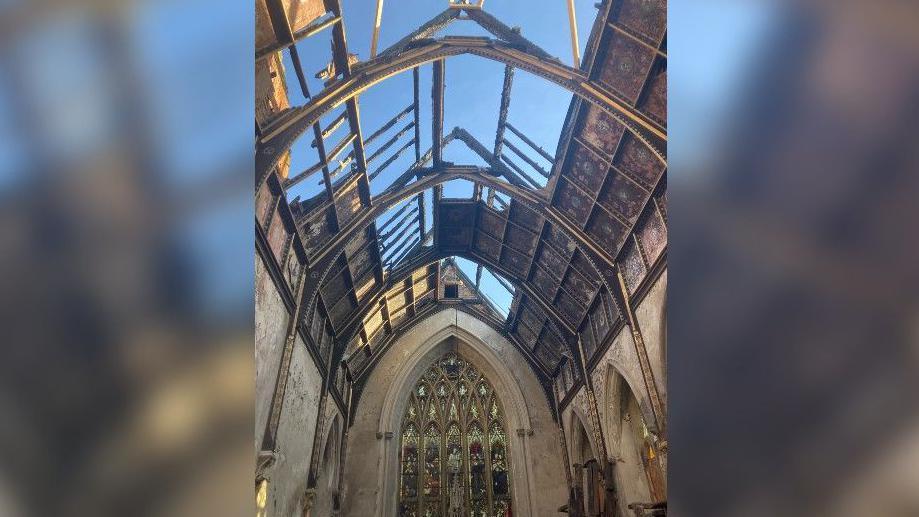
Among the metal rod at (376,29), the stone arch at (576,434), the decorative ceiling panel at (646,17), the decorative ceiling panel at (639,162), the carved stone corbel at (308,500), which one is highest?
the metal rod at (376,29)

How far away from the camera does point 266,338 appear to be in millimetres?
8180

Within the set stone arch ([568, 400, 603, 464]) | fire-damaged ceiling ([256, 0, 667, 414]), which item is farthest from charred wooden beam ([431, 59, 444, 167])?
stone arch ([568, 400, 603, 464])

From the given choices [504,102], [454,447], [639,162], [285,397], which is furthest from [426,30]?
[454,447]

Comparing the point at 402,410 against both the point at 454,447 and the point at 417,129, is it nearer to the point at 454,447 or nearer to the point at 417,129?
the point at 454,447

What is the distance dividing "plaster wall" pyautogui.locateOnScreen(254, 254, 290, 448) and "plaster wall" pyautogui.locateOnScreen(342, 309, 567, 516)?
8754 mm

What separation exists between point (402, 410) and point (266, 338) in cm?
1091

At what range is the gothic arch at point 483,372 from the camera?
16.8m

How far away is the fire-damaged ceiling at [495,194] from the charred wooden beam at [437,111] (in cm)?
3

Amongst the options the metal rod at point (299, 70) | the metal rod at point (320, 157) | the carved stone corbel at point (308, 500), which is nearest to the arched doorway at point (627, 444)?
the carved stone corbel at point (308, 500)

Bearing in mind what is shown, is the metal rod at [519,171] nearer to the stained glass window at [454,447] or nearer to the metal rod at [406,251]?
the metal rod at [406,251]

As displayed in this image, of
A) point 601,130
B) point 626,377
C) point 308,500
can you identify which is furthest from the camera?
point 308,500
